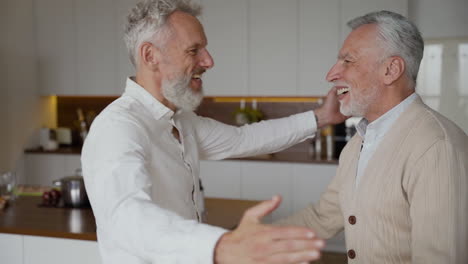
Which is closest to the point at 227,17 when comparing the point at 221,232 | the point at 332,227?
the point at 332,227

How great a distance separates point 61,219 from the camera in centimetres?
298

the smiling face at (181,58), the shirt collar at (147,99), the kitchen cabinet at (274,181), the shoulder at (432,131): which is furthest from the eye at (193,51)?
the kitchen cabinet at (274,181)

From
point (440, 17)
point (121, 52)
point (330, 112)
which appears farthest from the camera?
point (121, 52)

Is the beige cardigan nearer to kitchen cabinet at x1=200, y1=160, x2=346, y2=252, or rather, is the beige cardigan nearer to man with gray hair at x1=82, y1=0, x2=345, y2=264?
man with gray hair at x1=82, y1=0, x2=345, y2=264

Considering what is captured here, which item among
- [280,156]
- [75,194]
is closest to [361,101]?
[75,194]

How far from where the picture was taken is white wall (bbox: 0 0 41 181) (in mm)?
5891

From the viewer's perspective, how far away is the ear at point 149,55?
1.97 meters

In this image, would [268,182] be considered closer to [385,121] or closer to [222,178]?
[222,178]

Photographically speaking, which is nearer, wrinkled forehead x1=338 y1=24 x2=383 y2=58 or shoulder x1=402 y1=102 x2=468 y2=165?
shoulder x1=402 y1=102 x2=468 y2=165

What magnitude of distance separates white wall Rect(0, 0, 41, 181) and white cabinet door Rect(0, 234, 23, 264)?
3214 mm

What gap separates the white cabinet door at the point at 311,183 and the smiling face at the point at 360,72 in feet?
10.4

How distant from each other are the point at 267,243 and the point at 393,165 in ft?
3.25

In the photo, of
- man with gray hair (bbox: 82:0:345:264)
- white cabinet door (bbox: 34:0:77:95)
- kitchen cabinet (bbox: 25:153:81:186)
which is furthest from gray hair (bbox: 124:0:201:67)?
white cabinet door (bbox: 34:0:77:95)

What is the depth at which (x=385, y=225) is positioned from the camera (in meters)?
1.84
